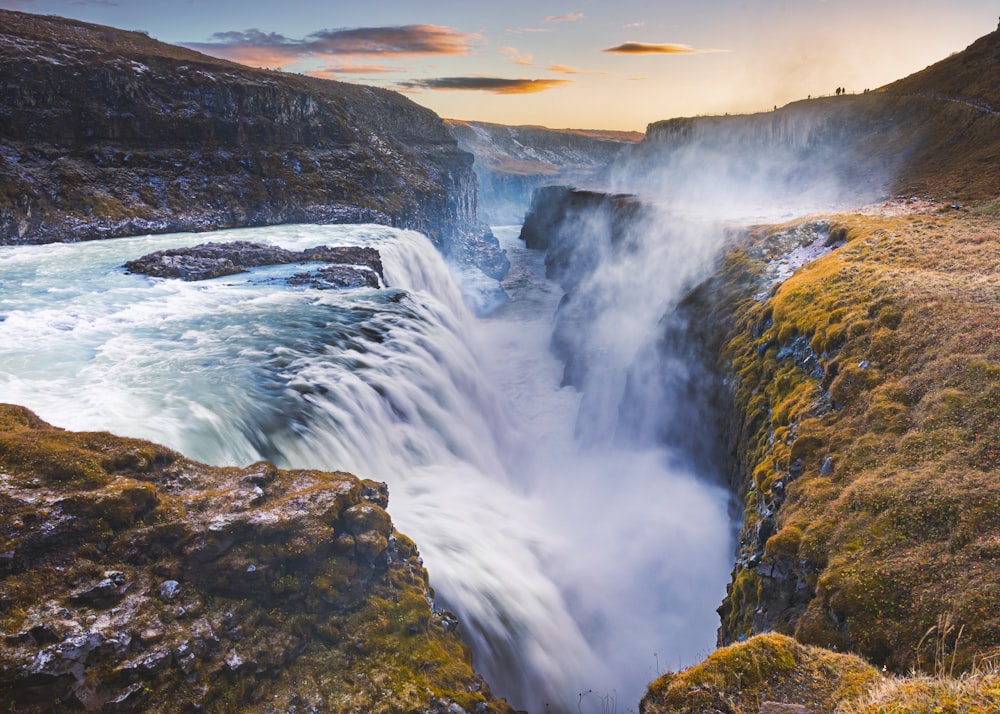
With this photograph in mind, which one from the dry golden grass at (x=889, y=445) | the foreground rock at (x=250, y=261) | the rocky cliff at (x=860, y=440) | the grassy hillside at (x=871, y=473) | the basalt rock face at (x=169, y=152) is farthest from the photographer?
the basalt rock face at (x=169, y=152)

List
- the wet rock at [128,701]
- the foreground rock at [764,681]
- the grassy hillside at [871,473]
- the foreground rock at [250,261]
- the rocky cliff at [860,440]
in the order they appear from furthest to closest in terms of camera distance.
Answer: the foreground rock at [250,261] → the rocky cliff at [860,440] → the grassy hillside at [871,473] → the foreground rock at [764,681] → the wet rock at [128,701]

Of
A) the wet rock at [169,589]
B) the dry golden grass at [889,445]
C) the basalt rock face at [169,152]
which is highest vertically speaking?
the basalt rock face at [169,152]

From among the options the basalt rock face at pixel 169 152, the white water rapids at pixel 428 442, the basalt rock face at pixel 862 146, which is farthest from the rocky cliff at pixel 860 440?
the basalt rock face at pixel 169 152

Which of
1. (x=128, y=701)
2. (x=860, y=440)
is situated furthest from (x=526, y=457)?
(x=128, y=701)

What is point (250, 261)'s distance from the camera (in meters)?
39.6

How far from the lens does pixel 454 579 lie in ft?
43.2

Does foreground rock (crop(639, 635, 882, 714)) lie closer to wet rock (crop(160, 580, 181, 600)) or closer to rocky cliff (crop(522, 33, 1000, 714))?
rocky cliff (crop(522, 33, 1000, 714))

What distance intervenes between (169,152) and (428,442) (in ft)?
193

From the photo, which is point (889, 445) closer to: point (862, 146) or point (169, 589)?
point (169, 589)

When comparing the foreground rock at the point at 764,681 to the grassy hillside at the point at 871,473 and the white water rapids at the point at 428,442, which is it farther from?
the white water rapids at the point at 428,442

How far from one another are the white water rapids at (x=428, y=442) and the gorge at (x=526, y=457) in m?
0.14

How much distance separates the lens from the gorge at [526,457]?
8.34 m

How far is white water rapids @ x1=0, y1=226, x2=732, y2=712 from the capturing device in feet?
48.1

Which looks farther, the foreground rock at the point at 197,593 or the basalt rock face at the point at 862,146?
the basalt rock face at the point at 862,146
